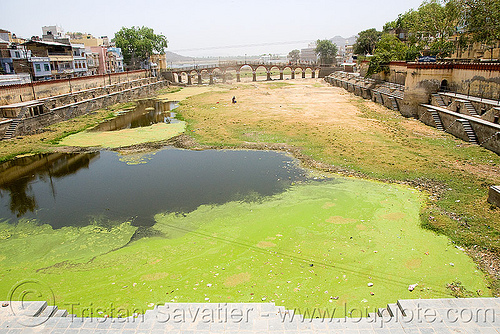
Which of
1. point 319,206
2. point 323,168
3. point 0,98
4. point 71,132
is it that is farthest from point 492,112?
point 0,98

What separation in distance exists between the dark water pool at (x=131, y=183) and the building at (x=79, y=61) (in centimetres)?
3322

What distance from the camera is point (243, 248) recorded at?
33.1 feet

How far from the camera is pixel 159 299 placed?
793 cm

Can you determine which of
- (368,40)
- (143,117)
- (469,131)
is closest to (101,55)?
(143,117)

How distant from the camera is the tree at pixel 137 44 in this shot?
62531 millimetres

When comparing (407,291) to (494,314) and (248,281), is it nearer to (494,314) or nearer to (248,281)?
(494,314)

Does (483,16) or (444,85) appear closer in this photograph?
(444,85)

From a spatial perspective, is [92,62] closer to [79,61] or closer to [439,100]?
[79,61]

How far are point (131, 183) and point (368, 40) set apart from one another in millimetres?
66119

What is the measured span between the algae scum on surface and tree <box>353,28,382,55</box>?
62.8m

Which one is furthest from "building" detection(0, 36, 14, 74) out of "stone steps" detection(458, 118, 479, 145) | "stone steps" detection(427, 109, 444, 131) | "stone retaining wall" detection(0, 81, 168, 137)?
"stone steps" detection(458, 118, 479, 145)

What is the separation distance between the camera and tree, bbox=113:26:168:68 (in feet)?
205

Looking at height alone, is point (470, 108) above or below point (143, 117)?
above

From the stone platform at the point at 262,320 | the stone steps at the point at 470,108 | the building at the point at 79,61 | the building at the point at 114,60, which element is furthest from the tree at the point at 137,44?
the stone platform at the point at 262,320
